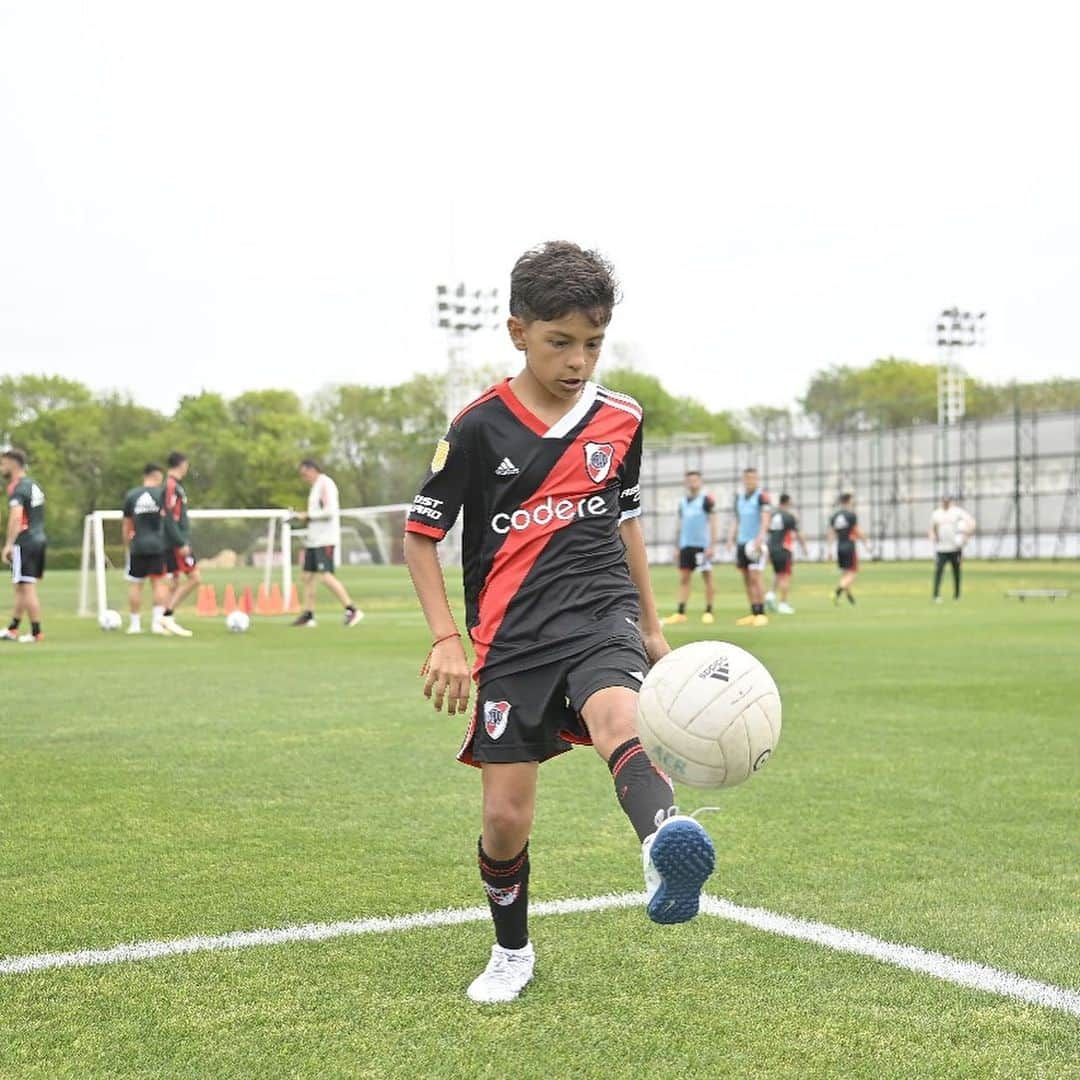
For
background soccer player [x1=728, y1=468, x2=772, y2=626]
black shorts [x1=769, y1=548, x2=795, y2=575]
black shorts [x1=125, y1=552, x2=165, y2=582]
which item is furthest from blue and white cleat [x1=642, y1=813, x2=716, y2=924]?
black shorts [x1=769, y1=548, x2=795, y2=575]

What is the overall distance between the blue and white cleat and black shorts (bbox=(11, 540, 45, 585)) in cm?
1432

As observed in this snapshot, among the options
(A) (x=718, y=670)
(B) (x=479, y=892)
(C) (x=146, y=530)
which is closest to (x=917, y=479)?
(C) (x=146, y=530)

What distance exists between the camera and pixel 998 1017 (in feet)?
11.1

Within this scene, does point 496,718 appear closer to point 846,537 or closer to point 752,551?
point 752,551

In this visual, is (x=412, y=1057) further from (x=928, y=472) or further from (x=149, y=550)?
(x=928, y=472)

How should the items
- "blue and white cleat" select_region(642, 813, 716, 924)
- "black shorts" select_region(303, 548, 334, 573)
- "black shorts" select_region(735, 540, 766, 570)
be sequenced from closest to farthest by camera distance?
"blue and white cleat" select_region(642, 813, 716, 924) < "black shorts" select_region(303, 548, 334, 573) < "black shorts" select_region(735, 540, 766, 570)

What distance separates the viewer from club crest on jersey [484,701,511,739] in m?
3.55

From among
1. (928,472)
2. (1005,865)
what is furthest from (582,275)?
(928,472)

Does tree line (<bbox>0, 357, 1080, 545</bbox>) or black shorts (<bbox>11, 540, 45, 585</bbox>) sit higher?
tree line (<bbox>0, 357, 1080, 545</bbox>)

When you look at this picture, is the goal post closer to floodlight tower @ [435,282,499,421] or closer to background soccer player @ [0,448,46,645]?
background soccer player @ [0,448,46,645]

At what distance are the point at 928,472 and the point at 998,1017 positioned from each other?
195 ft

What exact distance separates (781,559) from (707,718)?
61.6ft

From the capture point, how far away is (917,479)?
61.0 m

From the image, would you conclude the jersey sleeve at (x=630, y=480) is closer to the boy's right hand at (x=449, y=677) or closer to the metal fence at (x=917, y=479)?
the boy's right hand at (x=449, y=677)
